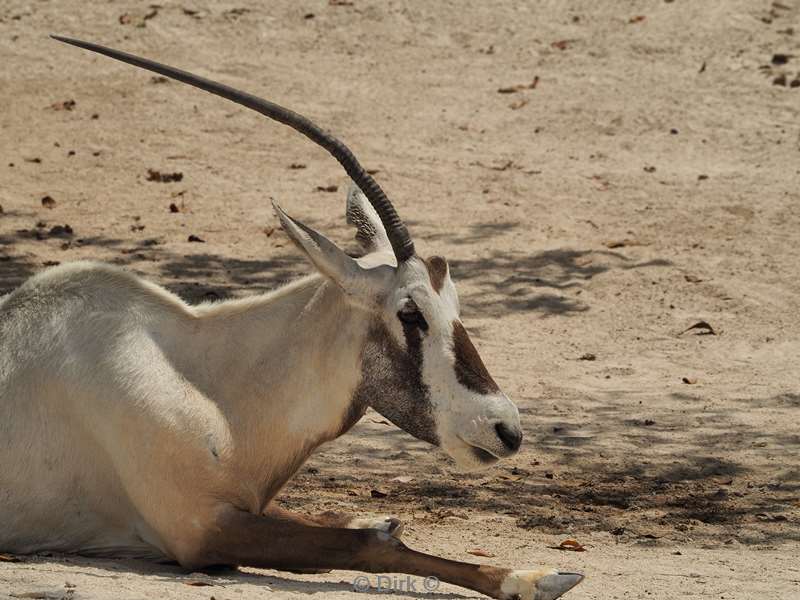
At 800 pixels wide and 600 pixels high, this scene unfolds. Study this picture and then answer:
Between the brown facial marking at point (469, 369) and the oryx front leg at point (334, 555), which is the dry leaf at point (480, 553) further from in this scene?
the brown facial marking at point (469, 369)

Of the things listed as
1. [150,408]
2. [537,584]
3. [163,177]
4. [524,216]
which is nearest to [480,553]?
[537,584]

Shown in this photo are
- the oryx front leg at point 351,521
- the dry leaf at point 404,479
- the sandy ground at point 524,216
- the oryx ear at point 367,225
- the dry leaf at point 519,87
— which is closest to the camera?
the oryx ear at point 367,225

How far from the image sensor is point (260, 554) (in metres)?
5.36

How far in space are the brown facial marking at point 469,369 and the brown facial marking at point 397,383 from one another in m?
0.14

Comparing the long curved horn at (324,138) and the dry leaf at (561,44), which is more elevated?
the long curved horn at (324,138)

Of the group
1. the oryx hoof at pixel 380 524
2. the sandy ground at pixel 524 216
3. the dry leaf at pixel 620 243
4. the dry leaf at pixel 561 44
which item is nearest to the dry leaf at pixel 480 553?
the sandy ground at pixel 524 216

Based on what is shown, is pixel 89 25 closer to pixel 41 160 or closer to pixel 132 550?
pixel 41 160

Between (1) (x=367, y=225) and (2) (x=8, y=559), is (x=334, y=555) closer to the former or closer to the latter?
(2) (x=8, y=559)

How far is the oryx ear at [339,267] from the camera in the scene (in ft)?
17.8

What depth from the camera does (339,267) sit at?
17.9ft

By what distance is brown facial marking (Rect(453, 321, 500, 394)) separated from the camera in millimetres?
5277

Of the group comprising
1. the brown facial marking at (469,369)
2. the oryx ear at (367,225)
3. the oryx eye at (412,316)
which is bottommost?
the brown facial marking at (469,369)

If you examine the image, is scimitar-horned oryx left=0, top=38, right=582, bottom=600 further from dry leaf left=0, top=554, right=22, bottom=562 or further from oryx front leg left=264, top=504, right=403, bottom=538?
oryx front leg left=264, top=504, right=403, bottom=538

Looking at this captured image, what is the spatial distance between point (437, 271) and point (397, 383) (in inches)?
17.4
